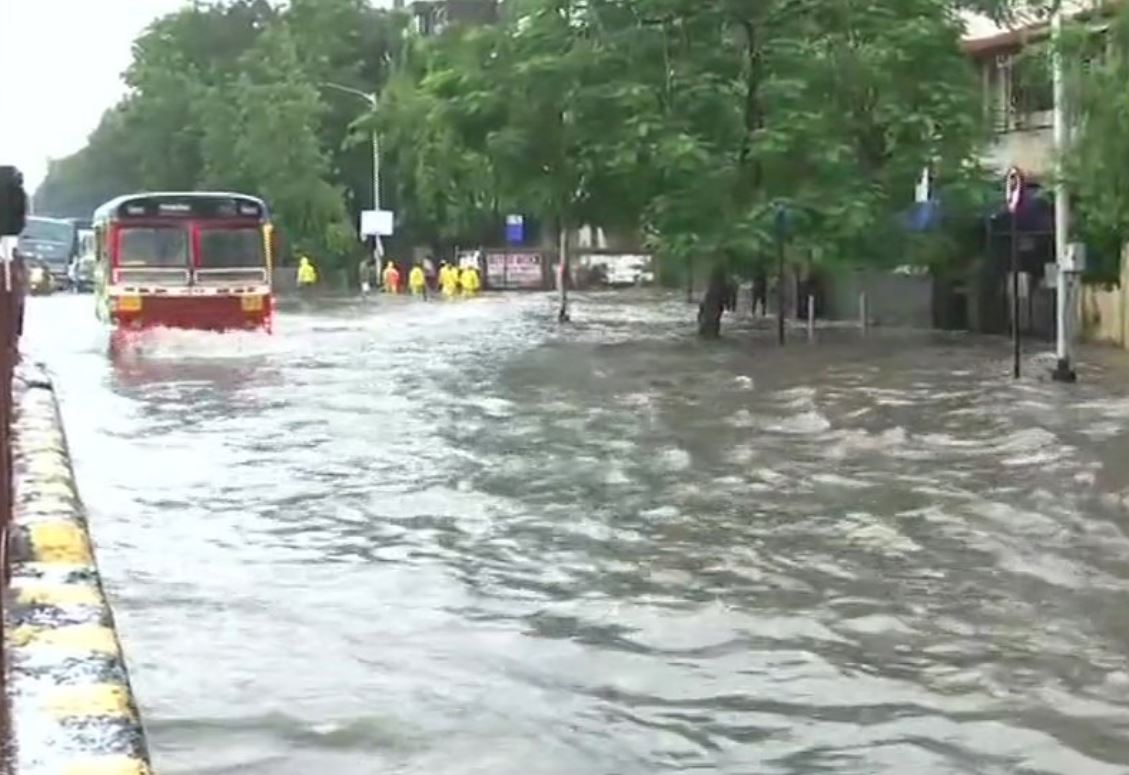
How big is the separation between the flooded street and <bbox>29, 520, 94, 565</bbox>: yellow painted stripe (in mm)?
278

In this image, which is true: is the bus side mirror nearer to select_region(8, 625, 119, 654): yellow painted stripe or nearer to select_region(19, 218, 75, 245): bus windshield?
select_region(8, 625, 119, 654): yellow painted stripe

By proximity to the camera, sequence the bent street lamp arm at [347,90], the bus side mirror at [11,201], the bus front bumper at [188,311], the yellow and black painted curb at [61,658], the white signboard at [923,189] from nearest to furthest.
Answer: the yellow and black painted curb at [61,658], the bus side mirror at [11,201], the bus front bumper at [188,311], the white signboard at [923,189], the bent street lamp arm at [347,90]

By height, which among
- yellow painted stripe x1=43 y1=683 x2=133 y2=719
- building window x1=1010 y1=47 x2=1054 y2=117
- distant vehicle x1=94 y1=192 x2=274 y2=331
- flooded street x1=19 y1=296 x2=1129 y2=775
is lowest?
flooded street x1=19 y1=296 x2=1129 y2=775

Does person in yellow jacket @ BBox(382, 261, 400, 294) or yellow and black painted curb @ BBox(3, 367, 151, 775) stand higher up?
person in yellow jacket @ BBox(382, 261, 400, 294)

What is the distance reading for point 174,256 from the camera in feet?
98.1

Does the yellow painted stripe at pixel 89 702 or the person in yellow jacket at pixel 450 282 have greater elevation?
the person in yellow jacket at pixel 450 282

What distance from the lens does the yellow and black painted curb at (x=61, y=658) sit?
560cm

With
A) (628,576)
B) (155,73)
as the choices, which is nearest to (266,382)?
(628,576)

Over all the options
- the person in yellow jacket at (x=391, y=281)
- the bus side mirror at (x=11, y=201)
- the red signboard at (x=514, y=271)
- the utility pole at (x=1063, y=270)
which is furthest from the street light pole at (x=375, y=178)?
the bus side mirror at (x=11, y=201)

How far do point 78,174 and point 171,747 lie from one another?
365 ft

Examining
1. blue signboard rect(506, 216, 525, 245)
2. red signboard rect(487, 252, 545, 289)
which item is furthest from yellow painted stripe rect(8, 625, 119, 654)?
blue signboard rect(506, 216, 525, 245)

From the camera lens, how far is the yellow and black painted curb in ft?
18.4

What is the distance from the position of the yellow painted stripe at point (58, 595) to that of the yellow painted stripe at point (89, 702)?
1464 mm

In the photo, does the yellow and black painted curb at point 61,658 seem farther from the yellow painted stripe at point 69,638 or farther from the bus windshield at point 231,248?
the bus windshield at point 231,248
